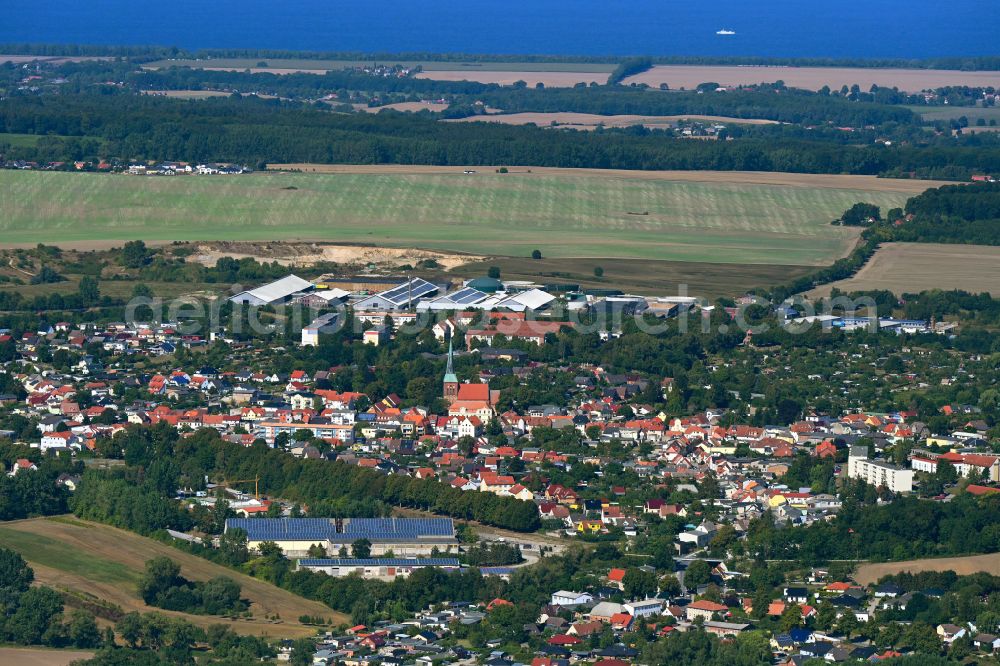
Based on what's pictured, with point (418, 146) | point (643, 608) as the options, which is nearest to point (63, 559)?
point (643, 608)

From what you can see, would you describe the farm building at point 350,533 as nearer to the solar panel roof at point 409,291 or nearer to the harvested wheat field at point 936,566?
the harvested wheat field at point 936,566

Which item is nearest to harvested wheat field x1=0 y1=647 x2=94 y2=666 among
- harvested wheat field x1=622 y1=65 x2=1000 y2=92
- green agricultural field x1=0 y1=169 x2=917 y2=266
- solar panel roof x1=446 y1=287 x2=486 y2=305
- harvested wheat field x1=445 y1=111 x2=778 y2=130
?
solar panel roof x1=446 y1=287 x2=486 y2=305

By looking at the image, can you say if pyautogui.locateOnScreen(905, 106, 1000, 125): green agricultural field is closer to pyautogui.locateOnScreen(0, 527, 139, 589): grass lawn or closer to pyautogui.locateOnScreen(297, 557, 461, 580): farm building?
pyautogui.locateOnScreen(297, 557, 461, 580): farm building

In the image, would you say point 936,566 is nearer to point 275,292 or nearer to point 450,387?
point 450,387

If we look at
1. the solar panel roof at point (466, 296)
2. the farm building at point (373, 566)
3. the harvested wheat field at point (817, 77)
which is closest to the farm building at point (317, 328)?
the solar panel roof at point (466, 296)

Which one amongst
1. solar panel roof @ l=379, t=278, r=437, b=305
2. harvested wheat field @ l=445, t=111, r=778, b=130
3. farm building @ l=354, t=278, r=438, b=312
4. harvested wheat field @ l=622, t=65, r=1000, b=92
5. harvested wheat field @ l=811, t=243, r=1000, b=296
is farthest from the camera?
harvested wheat field @ l=622, t=65, r=1000, b=92

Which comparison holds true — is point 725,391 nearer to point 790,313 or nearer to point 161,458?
point 790,313

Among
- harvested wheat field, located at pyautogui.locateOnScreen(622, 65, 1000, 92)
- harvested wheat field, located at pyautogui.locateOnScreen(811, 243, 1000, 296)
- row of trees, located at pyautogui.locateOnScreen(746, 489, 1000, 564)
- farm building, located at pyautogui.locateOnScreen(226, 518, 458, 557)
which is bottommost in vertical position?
farm building, located at pyautogui.locateOnScreen(226, 518, 458, 557)
